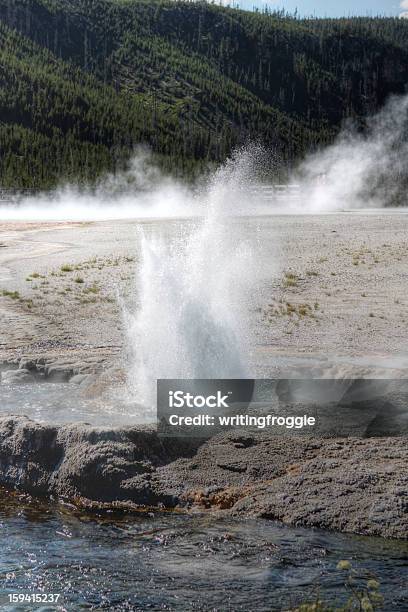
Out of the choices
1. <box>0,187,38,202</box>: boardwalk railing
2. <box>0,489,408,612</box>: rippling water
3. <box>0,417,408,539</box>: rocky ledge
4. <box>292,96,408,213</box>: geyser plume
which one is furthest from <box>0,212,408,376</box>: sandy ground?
<box>0,187,38,202</box>: boardwalk railing

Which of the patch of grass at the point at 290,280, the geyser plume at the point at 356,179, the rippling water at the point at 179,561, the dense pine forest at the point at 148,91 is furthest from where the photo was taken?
the dense pine forest at the point at 148,91

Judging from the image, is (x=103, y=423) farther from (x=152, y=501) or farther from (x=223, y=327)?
(x=223, y=327)

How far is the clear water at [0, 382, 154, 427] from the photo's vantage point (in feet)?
32.2

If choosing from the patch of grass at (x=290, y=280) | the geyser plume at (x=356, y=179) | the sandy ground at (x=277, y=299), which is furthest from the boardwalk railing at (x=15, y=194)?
the patch of grass at (x=290, y=280)

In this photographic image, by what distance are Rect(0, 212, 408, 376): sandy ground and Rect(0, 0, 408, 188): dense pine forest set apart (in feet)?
200

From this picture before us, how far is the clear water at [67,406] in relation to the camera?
32.2 feet

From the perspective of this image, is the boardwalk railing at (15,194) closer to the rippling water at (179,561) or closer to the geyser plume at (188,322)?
the geyser plume at (188,322)

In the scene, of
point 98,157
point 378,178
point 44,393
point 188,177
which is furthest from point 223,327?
point 98,157

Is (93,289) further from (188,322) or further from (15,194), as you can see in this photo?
(15,194)

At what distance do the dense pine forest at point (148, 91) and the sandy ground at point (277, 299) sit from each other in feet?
200

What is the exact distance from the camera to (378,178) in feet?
236

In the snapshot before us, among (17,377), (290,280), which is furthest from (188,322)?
(290,280)

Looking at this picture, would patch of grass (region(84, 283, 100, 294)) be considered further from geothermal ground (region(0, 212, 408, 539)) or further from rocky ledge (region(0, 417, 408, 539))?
rocky ledge (region(0, 417, 408, 539))

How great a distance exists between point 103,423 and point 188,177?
83.4 metres
